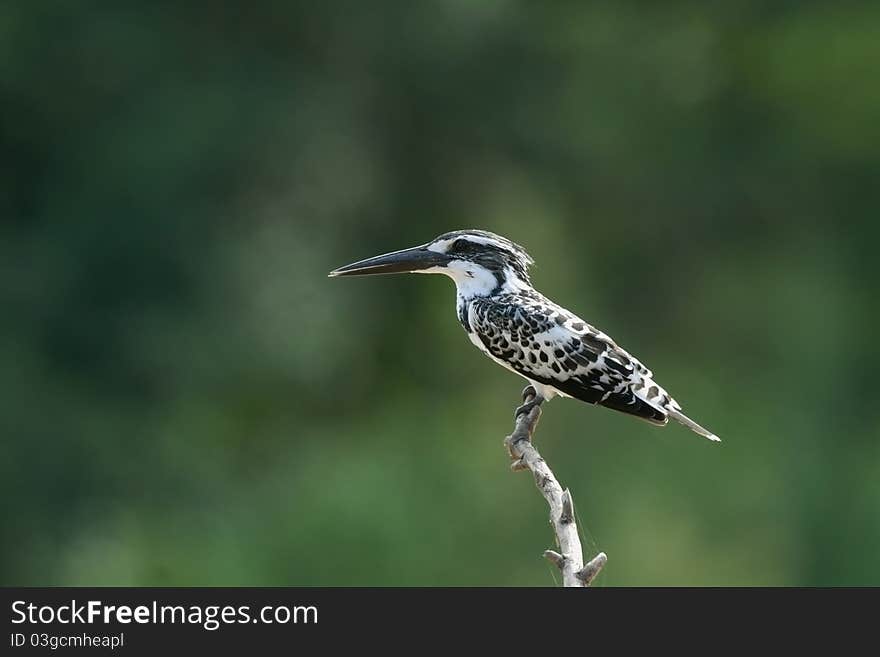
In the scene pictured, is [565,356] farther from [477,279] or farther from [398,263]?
[398,263]

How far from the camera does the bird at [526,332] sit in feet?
17.1

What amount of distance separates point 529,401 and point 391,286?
32.3ft

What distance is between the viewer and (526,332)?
5.36 metres

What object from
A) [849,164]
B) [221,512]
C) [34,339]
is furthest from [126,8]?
[849,164]

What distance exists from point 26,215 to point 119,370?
1842 mm

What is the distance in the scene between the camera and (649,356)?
14.5 m

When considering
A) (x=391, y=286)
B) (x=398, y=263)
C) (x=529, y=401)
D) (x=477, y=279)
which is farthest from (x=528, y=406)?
(x=391, y=286)

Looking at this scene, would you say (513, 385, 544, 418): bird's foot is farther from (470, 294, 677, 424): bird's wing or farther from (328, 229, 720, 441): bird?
(470, 294, 677, 424): bird's wing

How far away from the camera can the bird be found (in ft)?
17.1

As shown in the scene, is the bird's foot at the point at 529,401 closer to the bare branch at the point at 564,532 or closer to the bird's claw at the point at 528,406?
the bird's claw at the point at 528,406

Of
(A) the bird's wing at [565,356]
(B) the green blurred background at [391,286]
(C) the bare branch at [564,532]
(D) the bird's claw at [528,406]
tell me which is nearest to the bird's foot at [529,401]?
(D) the bird's claw at [528,406]

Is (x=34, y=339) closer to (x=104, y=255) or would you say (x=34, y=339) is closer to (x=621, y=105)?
(x=104, y=255)

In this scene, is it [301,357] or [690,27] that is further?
[690,27]

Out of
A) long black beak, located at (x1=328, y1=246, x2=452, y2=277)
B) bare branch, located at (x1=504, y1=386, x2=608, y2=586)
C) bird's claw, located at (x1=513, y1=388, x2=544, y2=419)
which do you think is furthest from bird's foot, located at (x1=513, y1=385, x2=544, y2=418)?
long black beak, located at (x1=328, y1=246, x2=452, y2=277)
